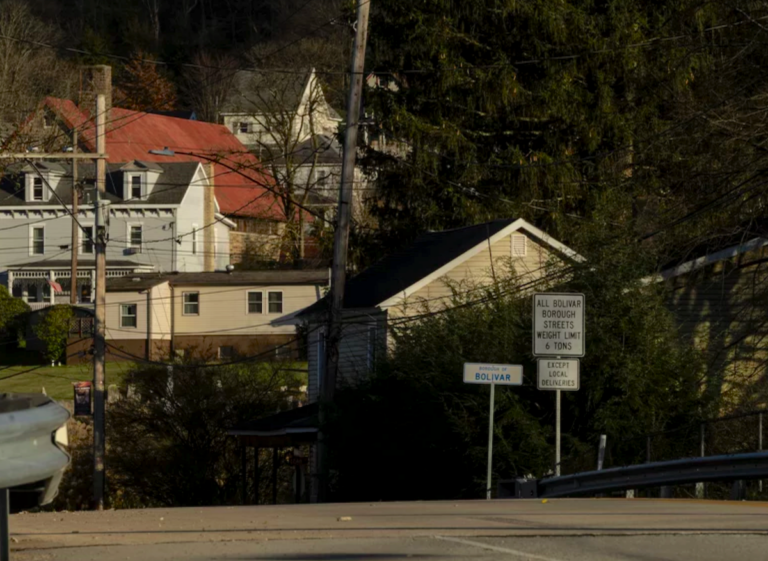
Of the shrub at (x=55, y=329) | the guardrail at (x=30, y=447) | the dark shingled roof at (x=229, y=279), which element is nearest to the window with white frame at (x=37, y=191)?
the dark shingled roof at (x=229, y=279)

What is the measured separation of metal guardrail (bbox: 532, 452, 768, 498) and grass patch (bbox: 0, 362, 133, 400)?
35303 mm

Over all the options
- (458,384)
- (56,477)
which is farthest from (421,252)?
(56,477)

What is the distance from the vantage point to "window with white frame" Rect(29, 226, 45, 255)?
68.8 m

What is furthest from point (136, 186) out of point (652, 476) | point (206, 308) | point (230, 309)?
point (652, 476)

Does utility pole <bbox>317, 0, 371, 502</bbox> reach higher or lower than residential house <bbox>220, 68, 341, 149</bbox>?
lower

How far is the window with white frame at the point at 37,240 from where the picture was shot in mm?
68812

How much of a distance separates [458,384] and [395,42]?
17.9 meters

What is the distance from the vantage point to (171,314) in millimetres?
62062

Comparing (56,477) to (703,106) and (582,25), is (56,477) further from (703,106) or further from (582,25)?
(582,25)

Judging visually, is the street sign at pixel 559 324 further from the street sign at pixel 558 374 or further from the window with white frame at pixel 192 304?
the window with white frame at pixel 192 304

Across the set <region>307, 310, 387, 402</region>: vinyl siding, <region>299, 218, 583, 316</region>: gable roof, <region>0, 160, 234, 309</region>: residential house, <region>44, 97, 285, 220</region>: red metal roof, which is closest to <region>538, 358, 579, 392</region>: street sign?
<region>307, 310, 387, 402</region>: vinyl siding

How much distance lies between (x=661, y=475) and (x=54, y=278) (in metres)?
56.8

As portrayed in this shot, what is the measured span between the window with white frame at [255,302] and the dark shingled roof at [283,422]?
27077mm

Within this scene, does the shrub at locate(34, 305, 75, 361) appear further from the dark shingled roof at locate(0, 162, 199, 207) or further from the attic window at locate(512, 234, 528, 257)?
the attic window at locate(512, 234, 528, 257)
